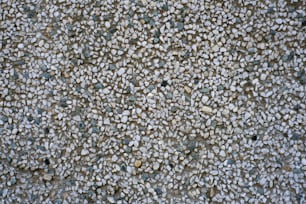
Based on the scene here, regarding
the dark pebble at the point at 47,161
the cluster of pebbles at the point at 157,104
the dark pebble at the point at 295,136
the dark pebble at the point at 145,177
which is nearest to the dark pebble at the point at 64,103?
the cluster of pebbles at the point at 157,104

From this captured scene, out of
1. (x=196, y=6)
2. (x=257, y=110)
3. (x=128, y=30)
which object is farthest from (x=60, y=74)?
(x=257, y=110)

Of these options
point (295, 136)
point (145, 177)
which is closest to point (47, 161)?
point (145, 177)

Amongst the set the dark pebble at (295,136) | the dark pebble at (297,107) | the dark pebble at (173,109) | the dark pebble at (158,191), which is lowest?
the dark pebble at (158,191)

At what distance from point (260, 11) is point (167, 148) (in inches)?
20.3

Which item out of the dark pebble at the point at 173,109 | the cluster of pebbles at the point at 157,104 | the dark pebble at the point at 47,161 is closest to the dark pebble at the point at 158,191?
the cluster of pebbles at the point at 157,104

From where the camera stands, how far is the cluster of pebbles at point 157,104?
60.4 inches

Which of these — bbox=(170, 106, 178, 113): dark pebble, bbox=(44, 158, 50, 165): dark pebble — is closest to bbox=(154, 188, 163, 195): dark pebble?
bbox=(170, 106, 178, 113): dark pebble

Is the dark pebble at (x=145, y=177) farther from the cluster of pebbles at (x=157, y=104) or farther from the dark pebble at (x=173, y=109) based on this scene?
the dark pebble at (x=173, y=109)

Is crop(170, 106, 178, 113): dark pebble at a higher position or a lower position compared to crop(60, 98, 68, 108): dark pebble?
higher

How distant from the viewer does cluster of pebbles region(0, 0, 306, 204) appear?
1.53 metres

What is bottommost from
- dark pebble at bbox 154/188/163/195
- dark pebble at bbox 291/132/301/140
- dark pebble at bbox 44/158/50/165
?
dark pebble at bbox 154/188/163/195

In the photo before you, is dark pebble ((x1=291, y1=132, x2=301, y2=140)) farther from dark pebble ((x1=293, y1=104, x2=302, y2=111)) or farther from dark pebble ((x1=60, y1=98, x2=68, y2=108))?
dark pebble ((x1=60, y1=98, x2=68, y2=108))

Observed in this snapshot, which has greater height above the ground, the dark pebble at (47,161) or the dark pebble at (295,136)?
the dark pebble at (295,136)

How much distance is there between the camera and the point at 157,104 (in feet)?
5.19
